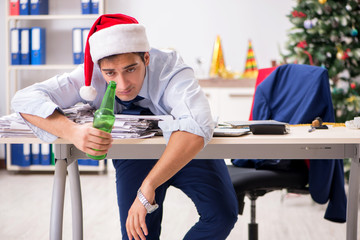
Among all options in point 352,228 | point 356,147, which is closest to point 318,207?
point 352,228

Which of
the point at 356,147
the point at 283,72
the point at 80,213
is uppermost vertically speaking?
Answer: the point at 283,72

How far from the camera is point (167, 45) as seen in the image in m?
4.65

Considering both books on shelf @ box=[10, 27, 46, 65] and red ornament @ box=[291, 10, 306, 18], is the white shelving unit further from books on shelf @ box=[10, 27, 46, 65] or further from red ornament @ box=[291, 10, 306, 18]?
red ornament @ box=[291, 10, 306, 18]

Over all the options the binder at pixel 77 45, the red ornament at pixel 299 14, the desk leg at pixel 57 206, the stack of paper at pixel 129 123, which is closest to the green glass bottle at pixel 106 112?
the stack of paper at pixel 129 123

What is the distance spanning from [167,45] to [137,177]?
10.1ft

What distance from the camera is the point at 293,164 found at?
2039mm

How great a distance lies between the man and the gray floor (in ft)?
3.39

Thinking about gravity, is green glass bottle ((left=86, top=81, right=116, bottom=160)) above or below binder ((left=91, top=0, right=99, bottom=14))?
below

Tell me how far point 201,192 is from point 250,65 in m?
2.92

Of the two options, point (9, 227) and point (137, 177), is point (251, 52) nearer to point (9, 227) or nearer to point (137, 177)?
point (9, 227)

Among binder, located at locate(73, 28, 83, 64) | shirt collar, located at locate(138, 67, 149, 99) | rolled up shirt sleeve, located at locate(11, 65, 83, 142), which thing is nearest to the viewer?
rolled up shirt sleeve, located at locate(11, 65, 83, 142)

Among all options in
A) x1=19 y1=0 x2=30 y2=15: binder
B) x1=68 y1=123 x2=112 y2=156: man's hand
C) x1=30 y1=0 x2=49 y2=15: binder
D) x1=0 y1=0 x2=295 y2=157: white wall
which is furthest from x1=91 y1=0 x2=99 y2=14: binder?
x1=68 y1=123 x2=112 y2=156: man's hand

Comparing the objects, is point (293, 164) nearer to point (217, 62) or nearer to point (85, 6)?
point (217, 62)

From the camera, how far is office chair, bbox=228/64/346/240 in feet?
6.43
